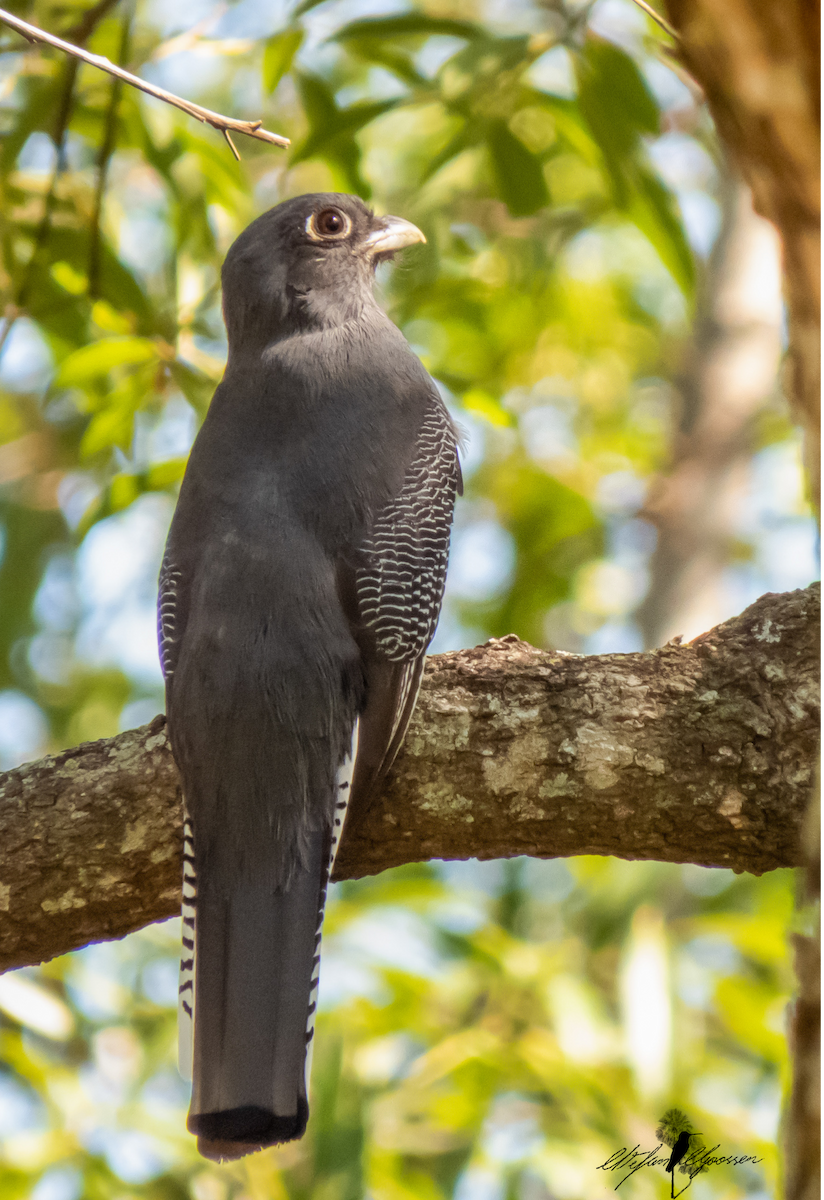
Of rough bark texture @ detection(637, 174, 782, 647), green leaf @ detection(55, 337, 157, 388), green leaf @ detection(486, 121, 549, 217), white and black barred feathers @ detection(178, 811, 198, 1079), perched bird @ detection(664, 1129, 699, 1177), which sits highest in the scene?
rough bark texture @ detection(637, 174, 782, 647)

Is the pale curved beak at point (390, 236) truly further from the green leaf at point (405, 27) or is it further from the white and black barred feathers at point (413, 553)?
the white and black barred feathers at point (413, 553)

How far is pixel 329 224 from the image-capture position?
4465mm

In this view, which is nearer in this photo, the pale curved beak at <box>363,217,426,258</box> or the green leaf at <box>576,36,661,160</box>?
the green leaf at <box>576,36,661,160</box>

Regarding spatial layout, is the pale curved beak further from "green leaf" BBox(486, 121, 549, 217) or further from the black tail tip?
the black tail tip

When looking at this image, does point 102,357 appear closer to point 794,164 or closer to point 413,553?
point 413,553

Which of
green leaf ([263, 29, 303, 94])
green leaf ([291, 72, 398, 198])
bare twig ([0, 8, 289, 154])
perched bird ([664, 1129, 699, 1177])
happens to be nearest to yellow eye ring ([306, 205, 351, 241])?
green leaf ([291, 72, 398, 198])

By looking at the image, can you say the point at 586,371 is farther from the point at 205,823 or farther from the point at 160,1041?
the point at 205,823

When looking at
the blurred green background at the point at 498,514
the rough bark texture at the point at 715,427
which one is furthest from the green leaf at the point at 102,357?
the rough bark texture at the point at 715,427

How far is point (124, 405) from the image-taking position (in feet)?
14.1

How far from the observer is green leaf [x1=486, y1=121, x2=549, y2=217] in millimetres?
4191

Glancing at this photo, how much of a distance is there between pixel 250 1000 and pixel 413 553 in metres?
1.30

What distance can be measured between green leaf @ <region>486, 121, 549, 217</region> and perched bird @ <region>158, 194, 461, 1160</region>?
741 mm

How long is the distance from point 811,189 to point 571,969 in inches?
184

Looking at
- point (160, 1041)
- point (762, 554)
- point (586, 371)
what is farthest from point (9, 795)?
point (762, 554)
